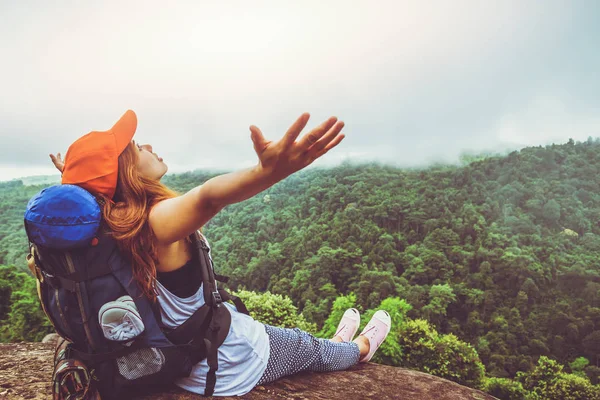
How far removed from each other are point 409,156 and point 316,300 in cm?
3425

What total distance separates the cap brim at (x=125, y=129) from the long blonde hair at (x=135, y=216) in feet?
0.16

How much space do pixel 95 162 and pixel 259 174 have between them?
31.6 inches

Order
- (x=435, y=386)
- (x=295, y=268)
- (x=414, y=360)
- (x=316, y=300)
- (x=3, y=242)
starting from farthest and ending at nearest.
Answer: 1. (x=3, y=242)
2. (x=295, y=268)
3. (x=316, y=300)
4. (x=414, y=360)
5. (x=435, y=386)

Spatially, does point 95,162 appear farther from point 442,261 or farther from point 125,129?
point 442,261

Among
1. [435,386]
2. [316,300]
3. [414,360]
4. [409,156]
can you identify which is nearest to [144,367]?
[435,386]

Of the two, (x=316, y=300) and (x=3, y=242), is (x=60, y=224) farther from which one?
(x=3, y=242)

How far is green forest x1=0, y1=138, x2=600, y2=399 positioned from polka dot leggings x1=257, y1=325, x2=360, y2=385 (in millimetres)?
2942

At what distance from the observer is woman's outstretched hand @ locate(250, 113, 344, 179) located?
45.8 inches

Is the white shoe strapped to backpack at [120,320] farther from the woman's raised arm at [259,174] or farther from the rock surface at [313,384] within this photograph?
the rock surface at [313,384]

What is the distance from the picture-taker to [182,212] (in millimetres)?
1364

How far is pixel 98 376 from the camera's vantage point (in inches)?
65.3

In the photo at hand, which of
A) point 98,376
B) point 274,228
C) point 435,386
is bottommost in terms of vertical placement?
point 435,386

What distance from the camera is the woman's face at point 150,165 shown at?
175cm

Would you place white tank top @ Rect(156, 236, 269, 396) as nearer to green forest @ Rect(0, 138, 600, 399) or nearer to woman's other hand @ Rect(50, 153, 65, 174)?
woman's other hand @ Rect(50, 153, 65, 174)
